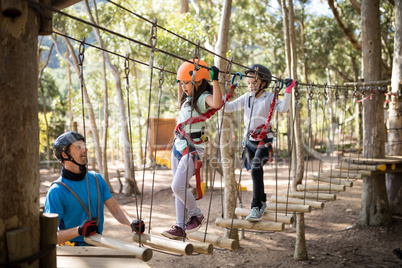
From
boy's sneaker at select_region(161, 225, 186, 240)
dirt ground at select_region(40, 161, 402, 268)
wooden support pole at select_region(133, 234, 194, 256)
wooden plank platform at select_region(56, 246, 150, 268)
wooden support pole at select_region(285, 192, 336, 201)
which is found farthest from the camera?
dirt ground at select_region(40, 161, 402, 268)

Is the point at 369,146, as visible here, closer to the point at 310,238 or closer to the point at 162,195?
the point at 310,238

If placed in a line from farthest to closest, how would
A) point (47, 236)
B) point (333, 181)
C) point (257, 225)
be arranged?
point (333, 181), point (257, 225), point (47, 236)

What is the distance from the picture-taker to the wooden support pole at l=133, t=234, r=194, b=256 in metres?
2.02

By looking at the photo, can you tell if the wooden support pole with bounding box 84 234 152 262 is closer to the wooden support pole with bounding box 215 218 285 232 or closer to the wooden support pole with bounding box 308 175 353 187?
the wooden support pole with bounding box 215 218 285 232

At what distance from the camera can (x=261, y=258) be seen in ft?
18.1

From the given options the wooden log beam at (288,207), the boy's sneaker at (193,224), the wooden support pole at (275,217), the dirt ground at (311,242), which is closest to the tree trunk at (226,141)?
the dirt ground at (311,242)

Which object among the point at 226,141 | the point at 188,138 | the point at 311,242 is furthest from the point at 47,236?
the point at 311,242

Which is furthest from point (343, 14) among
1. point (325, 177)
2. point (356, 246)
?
point (325, 177)

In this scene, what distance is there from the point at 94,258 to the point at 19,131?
74 cm

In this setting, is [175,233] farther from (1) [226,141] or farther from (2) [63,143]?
(1) [226,141]

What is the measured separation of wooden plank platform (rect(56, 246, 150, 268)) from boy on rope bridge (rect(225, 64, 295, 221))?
4.01 feet

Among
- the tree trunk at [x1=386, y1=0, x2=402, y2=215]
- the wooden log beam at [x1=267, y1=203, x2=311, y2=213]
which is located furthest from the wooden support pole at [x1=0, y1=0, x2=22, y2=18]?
the tree trunk at [x1=386, y1=0, x2=402, y2=215]

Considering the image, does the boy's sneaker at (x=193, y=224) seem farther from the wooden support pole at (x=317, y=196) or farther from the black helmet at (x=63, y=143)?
the wooden support pole at (x=317, y=196)

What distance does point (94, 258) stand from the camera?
6.17 ft
